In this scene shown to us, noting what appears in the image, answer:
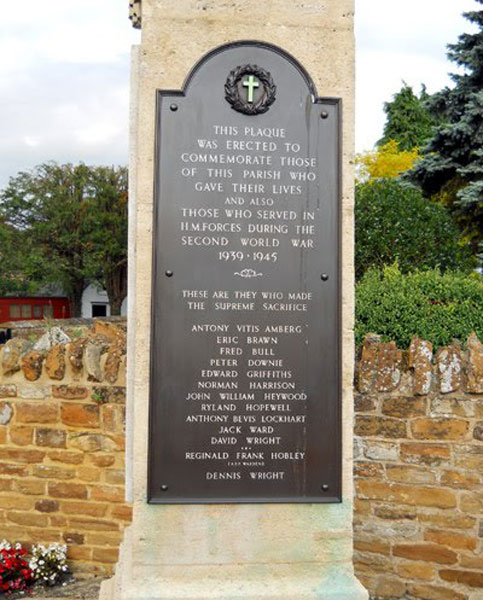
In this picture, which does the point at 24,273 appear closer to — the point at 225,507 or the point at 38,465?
the point at 38,465

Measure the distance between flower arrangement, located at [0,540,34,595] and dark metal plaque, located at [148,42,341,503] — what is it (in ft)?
9.51

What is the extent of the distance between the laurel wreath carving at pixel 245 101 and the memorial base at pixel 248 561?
6.49 ft

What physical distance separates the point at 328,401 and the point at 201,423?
640 mm

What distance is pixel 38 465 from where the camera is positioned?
19.1 ft

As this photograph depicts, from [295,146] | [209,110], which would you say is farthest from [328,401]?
[209,110]

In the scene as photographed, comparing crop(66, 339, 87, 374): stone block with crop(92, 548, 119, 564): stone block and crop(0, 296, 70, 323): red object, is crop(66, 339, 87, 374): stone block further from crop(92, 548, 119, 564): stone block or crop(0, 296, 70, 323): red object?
crop(0, 296, 70, 323): red object

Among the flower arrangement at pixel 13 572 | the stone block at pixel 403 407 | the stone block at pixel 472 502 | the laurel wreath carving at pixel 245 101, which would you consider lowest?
the flower arrangement at pixel 13 572

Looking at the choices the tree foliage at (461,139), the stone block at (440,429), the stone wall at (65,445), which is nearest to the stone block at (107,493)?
the stone wall at (65,445)

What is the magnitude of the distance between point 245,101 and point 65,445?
11.8 feet

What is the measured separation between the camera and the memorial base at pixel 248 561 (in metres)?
3.27

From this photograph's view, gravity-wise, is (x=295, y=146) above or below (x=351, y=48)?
below

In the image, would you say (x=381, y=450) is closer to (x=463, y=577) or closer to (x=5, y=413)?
(x=463, y=577)

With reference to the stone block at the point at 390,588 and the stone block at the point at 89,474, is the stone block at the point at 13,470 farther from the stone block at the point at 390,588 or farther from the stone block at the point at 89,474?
the stone block at the point at 390,588

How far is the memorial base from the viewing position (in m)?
3.27
